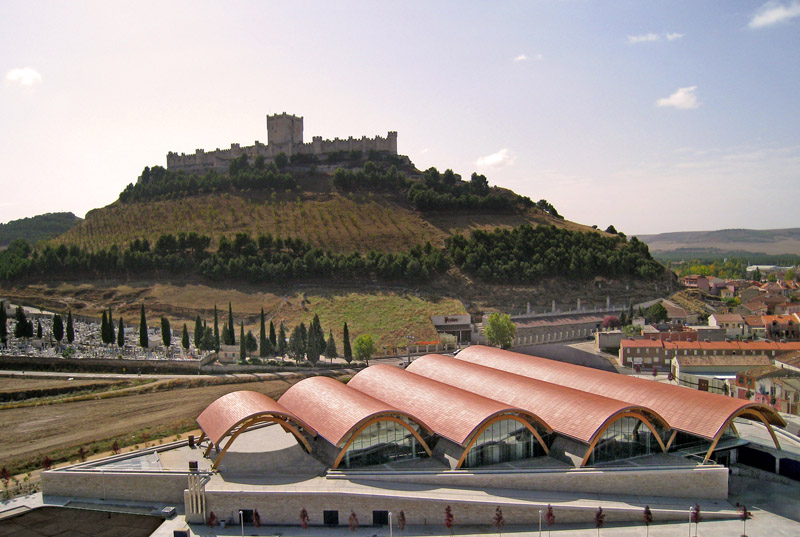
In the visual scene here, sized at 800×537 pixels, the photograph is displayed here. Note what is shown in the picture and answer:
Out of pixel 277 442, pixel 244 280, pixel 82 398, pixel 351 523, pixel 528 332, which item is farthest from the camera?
pixel 244 280

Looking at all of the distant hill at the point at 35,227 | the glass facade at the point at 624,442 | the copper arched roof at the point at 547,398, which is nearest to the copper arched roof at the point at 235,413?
the copper arched roof at the point at 547,398

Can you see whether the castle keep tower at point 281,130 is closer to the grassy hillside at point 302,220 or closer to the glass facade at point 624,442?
the grassy hillside at point 302,220

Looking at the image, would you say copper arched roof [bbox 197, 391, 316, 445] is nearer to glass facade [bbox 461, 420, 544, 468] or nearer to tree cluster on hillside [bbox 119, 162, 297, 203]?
glass facade [bbox 461, 420, 544, 468]

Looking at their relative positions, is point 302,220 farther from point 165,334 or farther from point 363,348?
point 363,348

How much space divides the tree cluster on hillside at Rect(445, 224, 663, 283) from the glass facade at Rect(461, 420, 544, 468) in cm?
4642

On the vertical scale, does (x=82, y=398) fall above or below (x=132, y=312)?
below

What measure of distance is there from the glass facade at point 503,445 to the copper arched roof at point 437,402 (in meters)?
0.59

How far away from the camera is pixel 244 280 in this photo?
222 feet

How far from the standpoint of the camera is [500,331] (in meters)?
55.3

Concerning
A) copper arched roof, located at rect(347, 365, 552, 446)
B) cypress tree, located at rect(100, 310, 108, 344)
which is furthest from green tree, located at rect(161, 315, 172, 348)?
copper arched roof, located at rect(347, 365, 552, 446)

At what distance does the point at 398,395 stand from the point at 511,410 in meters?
6.60

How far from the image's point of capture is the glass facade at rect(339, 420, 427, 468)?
2314 centimetres

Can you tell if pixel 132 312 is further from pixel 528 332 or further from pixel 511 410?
pixel 511 410

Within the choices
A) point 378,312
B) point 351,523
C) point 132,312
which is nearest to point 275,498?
point 351,523
